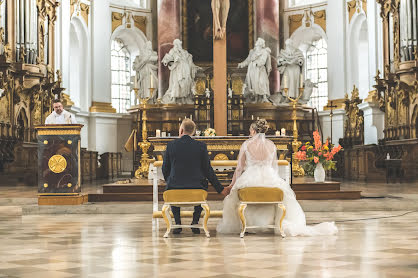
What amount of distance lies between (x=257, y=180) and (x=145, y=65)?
17.8 metres

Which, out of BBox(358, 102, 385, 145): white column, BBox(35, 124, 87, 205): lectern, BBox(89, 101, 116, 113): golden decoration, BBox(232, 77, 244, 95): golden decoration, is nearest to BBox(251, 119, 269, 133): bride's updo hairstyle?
BBox(35, 124, 87, 205): lectern

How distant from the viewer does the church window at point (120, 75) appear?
26750mm

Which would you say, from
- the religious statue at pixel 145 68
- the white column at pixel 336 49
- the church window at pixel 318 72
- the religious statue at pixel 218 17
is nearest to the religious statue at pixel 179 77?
the religious statue at pixel 145 68

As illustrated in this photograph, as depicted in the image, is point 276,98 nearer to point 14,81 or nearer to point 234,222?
point 14,81

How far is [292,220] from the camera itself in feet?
25.2

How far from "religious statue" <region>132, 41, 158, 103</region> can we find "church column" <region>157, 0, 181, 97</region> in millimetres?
231

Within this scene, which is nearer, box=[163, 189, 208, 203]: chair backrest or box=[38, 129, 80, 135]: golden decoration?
box=[163, 189, 208, 203]: chair backrest

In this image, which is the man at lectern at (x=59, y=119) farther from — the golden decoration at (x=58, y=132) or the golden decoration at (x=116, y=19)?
the golden decoration at (x=116, y=19)

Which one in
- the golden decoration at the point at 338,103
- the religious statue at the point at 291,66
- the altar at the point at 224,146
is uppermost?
the religious statue at the point at 291,66

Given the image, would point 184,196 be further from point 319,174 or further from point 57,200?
point 319,174

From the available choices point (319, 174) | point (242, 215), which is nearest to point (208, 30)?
point (319, 174)

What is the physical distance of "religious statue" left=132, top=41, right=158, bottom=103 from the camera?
24.8 meters

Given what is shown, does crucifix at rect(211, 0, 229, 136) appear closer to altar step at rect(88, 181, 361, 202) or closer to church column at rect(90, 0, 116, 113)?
altar step at rect(88, 181, 361, 202)

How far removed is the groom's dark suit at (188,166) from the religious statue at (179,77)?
1646cm
